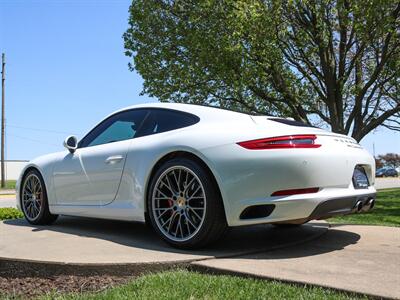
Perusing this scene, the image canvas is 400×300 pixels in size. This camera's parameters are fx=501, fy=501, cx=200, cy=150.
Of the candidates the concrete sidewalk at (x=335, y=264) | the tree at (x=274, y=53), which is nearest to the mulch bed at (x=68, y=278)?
the concrete sidewalk at (x=335, y=264)

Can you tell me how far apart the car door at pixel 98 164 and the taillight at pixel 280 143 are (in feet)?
4.83

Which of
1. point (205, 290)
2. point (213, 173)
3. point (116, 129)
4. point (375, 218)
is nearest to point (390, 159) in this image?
point (375, 218)

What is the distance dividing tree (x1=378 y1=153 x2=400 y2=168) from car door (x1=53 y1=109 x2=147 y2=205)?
90472 millimetres

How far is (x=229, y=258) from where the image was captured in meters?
4.00

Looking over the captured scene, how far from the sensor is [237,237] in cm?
507

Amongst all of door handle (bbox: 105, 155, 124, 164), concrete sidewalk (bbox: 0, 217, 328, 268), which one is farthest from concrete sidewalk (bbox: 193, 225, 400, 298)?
door handle (bbox: 105, 155, 124, 164)

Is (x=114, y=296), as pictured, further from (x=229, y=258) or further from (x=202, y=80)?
(x=202, y=80)

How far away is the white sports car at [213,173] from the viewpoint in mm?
4047

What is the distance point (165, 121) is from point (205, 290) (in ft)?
7.28

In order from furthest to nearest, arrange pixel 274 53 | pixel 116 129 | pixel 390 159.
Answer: pixel 390 159 → pixel 274 53 → pixel 116 129

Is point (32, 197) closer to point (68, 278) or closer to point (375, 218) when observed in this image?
point (68, 278)

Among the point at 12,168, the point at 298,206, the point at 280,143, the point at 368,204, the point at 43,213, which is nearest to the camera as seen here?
the point at 298,206

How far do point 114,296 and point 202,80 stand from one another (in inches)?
524

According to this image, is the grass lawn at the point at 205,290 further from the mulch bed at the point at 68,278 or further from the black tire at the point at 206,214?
the black tire at the point at 206,214
